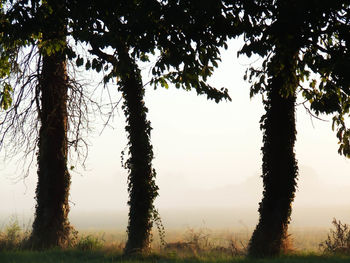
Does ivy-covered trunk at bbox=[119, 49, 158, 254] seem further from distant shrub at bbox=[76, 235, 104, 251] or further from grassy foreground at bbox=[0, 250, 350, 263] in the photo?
distant shrub at bbox=[76, 235, 104, 251]

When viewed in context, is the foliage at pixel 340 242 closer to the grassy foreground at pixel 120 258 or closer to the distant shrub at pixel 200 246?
the grassy foreground at pixel 120 258

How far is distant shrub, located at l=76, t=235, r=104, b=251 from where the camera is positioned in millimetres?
14573

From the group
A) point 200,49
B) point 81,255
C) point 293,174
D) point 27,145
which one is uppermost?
point 200,49

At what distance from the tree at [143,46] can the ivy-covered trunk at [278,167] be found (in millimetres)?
1915

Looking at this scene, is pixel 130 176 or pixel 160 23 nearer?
pixel 160 23

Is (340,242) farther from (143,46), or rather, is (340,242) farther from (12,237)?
(12,237)

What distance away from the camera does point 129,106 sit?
13.1 metres

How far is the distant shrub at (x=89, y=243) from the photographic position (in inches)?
574

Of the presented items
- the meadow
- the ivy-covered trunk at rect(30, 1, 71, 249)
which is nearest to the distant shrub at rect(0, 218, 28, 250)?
the meadow

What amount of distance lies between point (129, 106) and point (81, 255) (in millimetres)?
4696

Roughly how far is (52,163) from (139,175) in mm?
4012

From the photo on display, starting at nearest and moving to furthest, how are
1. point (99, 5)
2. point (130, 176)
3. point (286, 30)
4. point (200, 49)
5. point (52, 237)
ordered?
point (99, 5)
point (286, 30)
point (200, 49)
point (130, 176)
point (52, 237)

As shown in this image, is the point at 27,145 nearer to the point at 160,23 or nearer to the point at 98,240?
the point at 98,240

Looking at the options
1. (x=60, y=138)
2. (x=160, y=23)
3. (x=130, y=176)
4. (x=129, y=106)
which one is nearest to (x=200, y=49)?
(x=160, y=23)
